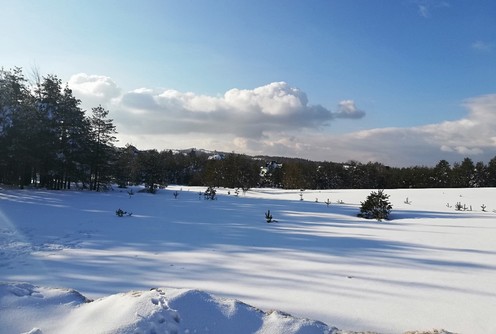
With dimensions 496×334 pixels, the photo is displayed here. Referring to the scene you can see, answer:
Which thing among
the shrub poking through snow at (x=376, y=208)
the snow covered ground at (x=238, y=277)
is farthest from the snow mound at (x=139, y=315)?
the shrub poking through snow at (x=376, y=208)

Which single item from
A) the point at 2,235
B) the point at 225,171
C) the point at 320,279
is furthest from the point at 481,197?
the point at 225,171

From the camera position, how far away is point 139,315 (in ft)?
9.09

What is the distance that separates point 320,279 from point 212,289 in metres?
1.79

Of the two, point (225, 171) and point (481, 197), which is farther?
point (225, 171)

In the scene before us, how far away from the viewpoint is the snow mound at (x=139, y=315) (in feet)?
8.88

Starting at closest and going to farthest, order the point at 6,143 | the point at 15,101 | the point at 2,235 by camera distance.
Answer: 1. the point at 2,235
2. the point at 6,143
3. the point at 15,101

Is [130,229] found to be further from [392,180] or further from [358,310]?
[392,180]

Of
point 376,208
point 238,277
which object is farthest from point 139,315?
point 376,208

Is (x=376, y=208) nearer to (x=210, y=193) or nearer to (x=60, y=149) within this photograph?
(x=210, y=193)

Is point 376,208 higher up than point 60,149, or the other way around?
point 60,149

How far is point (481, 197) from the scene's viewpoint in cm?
2350

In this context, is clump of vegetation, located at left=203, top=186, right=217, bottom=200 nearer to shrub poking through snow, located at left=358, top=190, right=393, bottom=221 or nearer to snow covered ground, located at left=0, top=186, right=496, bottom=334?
shrub poking through snow, located at left=358, top=190, right=393, bottom=221

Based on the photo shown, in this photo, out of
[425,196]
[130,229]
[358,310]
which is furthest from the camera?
[425,196]

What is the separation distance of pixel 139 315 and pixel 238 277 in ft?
9.23
